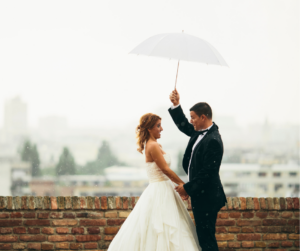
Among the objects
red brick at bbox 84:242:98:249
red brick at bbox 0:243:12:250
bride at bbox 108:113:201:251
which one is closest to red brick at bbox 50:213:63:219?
red brick at bbox 84:242:98:249

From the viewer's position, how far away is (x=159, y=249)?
8.28ft

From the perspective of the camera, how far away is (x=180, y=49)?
2.77 meters

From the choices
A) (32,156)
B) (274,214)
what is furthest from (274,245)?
(32,156)

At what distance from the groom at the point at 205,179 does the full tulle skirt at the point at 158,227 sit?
0.33ft

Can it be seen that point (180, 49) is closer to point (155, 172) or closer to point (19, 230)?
point (155, 172)

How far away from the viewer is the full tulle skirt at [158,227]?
2.55 metres

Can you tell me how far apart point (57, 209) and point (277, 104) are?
76.8 metres

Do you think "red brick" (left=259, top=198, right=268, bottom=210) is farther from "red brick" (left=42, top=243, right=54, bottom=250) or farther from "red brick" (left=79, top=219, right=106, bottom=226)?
"red brick" (left=42, top=243, right=54, bottom=250)

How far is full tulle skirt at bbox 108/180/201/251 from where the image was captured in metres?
2.55

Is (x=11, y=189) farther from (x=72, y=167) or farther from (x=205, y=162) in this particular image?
(x=205, y=162)

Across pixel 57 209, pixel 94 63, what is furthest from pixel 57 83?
pixel 57 209

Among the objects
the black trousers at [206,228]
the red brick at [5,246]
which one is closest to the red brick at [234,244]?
the black trousers at [206,228]

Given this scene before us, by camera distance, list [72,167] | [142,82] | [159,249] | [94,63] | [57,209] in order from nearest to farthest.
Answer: [159,249]
[57,209]
[142,82]
[94,63]
[72,167]

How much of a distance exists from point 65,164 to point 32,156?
7769mm
